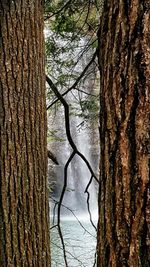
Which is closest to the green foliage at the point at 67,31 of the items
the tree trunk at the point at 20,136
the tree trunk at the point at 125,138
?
the tree trunk at the point at 20,136

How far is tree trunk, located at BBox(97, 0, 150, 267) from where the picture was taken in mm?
604

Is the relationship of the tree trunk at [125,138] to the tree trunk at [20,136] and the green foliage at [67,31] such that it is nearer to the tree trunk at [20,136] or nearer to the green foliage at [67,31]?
the tree trunk at [20,136]

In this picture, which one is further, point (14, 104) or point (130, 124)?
point (14, 104)

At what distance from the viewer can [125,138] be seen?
2.07ft

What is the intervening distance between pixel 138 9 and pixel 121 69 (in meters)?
0.09

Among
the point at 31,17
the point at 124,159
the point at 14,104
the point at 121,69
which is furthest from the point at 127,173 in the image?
the point at 31,17

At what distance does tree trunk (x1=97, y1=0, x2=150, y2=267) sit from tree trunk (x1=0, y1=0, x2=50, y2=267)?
3.47 feet

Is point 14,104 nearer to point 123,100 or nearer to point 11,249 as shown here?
point 11,249

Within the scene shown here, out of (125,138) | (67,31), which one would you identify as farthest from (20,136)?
(67,31)

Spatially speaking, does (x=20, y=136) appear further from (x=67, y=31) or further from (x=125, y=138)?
(x=67, y=31)

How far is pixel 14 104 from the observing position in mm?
1724

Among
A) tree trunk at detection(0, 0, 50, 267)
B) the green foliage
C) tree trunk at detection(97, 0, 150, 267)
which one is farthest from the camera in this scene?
the green foliage

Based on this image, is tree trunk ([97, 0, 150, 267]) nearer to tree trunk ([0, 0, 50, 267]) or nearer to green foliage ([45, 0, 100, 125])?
tree trunk ([0, 0, 50, 267])

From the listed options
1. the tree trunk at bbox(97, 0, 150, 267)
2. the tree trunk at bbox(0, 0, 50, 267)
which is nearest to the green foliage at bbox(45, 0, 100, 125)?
the tree trunk at bbox(0, 0, 50, 267)
